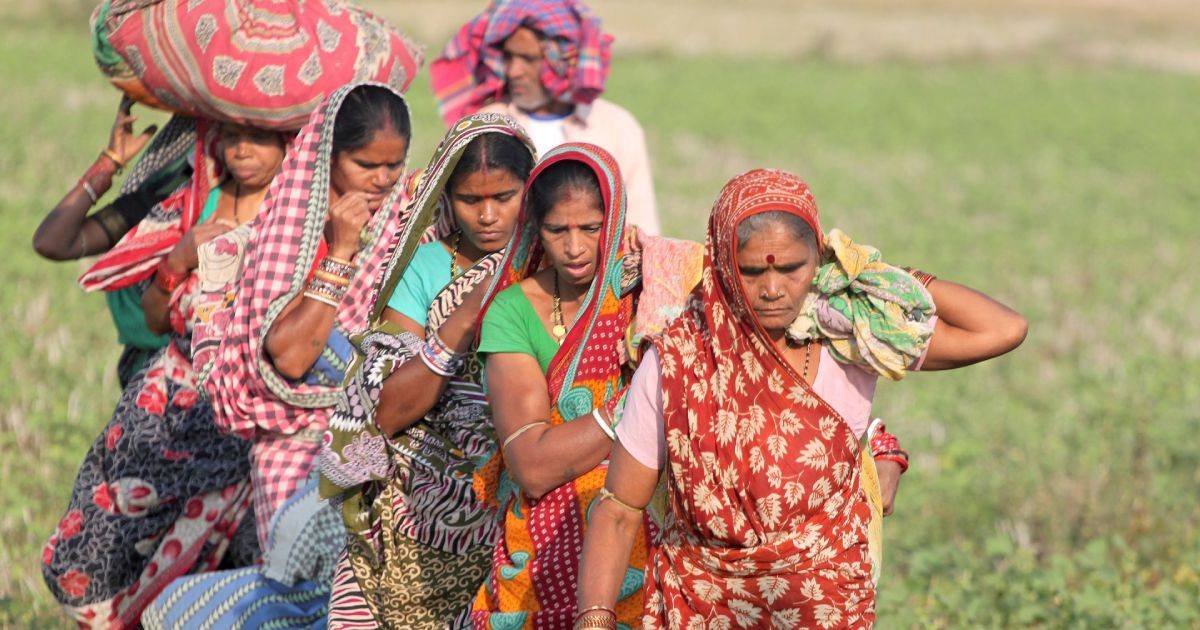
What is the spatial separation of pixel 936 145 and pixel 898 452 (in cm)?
1818

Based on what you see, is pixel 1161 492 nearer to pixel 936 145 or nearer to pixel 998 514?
pixel 998 514

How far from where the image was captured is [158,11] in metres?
4.62

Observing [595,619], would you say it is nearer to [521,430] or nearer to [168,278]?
[521,430]

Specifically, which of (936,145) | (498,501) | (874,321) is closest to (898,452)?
(874,321)

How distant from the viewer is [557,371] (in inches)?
134

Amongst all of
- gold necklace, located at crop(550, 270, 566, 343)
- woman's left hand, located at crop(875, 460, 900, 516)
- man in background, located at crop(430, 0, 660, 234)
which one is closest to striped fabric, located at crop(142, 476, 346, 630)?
gold necklace, located at crop(550, 270, 566, 343)

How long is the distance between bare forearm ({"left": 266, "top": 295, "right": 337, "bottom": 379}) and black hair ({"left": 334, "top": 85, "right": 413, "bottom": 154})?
502 millimetres

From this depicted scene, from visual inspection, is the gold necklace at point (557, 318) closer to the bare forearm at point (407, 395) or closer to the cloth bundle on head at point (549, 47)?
the bare forearm at point (407, 395)

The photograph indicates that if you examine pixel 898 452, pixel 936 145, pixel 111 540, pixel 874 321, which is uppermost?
pixel 936 145

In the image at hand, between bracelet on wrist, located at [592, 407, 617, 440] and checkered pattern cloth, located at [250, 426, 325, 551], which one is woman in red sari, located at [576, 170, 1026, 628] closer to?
bracelet on wrist, located at [592, 407, 617, 440]

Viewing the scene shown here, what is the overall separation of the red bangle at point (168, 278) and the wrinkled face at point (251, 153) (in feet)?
1.24

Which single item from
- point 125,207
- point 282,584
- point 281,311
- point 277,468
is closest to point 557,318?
point 281,311

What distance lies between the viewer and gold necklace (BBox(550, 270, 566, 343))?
344 centimetres

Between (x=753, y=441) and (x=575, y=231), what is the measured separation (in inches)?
27.3
